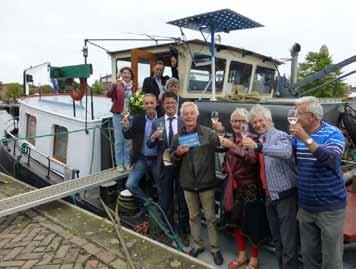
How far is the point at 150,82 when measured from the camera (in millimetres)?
Answer: 5281

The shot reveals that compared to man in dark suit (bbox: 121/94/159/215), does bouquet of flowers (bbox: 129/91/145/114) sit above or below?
above

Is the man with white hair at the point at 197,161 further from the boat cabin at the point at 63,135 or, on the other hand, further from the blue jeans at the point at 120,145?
the boat cabin at the point at 63,135

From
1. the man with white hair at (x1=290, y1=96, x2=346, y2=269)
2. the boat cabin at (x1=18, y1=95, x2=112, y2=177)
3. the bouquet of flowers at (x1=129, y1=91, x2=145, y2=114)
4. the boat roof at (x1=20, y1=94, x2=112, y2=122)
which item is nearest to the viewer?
the man with white hair at (x1=290, y1=96, x2=346, y2=269)

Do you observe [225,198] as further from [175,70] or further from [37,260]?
[175,70]

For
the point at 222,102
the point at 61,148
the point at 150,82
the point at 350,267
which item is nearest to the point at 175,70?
the point at 150,82

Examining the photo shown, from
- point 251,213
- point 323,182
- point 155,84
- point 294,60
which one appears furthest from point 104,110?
point 323,182

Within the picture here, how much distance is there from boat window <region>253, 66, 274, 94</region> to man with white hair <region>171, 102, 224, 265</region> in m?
4.44

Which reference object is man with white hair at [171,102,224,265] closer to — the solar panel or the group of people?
the group of people

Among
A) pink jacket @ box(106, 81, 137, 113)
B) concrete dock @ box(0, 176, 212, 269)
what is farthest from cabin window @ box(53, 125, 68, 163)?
concrete dock @ box(0, 176, 212, 269)

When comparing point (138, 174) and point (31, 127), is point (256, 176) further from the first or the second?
point (31, 127)

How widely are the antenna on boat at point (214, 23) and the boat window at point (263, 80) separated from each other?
1.56 meters

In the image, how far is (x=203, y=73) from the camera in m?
6.59

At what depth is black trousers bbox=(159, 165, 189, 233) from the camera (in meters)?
4.07

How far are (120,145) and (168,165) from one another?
1752 millimetres
